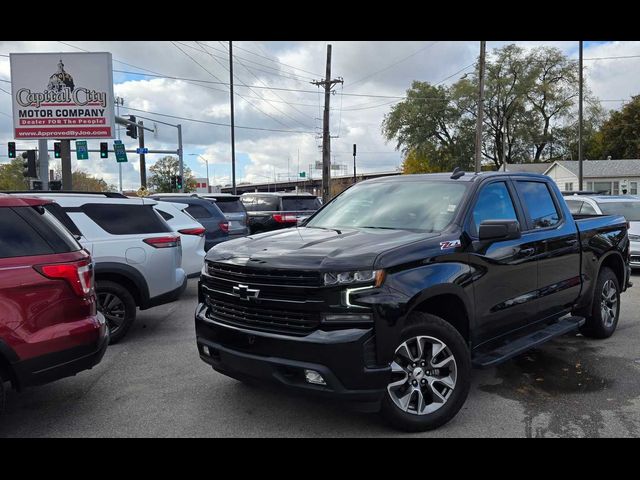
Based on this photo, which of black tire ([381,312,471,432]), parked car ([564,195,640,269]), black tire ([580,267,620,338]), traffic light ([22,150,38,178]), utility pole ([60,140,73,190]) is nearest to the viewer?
black tire ([381,312,471,432])

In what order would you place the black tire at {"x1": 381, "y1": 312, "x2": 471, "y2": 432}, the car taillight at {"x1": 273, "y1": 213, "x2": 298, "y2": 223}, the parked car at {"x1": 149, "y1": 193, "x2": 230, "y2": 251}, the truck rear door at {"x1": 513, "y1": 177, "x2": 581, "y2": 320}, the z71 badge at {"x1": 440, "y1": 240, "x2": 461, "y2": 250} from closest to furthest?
the black tire at {"x1": 381, "y1": 312, "x2": 471, "y2": 432} → the z71 badge at {"x1": 440, "y1": 240, "x2": 461, "y2": 250} → the truck rear door at {"x1": 513, "y1": 177, "x2": 581, "y2": 320} → the parked car at {"x1": 149, "y1": 193, "x2": 230, "y2": 251} → the car taillight at {"x1": 273, "y1": 213, "x2": 298, "y2": 223}

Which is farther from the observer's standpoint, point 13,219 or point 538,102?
point 538,102

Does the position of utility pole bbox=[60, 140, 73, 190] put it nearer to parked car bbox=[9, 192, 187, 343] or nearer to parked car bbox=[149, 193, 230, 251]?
parked car bbox=[149, 193, 230, 251]

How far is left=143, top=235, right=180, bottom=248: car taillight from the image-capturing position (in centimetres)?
650

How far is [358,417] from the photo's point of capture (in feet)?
13.2

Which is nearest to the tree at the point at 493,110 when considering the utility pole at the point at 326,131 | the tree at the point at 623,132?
the tree at the point at 623,132

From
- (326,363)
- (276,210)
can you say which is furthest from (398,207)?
(276,210)

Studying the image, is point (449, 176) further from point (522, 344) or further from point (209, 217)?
point (209, 217)

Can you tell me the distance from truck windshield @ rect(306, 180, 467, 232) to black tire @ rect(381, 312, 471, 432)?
839 millimetres

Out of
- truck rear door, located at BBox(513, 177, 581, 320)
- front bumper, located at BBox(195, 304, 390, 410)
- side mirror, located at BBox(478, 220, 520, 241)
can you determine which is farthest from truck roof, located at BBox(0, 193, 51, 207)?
truck rear door, located at BBox(513, 177, 581, 320)

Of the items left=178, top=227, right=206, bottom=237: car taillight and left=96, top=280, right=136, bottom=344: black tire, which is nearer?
left=96, top=280, right=136, bottom=344: black tire

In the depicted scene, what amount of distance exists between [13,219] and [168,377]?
208 centimetres

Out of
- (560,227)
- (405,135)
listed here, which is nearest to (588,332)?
(560,227)
